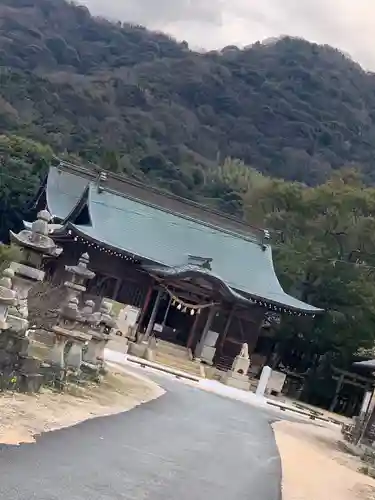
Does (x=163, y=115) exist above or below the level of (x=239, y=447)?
above

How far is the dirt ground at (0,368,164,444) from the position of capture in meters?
7.12

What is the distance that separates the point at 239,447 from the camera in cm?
1127

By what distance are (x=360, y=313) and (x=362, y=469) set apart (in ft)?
61.6

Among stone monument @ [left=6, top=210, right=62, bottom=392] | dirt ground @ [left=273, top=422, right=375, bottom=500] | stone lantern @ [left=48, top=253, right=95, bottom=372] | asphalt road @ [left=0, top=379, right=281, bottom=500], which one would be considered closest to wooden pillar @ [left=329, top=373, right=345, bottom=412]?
dirt ground @ [left=273, top=422, right=375, bottom=500]

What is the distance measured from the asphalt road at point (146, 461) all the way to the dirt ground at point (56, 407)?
195 millimetres

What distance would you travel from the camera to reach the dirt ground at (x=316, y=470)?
9391mm

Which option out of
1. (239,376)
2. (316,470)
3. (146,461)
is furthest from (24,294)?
(239,376)

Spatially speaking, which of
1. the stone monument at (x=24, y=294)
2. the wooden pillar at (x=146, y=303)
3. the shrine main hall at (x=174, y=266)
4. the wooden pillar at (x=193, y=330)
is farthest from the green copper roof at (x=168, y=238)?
the stone monument at (x=24, y=294)

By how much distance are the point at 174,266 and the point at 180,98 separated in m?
53.0

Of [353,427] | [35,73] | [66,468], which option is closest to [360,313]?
[353,427]

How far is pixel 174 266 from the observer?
30.4 meters

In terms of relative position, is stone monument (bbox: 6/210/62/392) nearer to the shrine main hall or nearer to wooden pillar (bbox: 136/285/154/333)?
the shrine main hall

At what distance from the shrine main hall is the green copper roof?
0.05 m

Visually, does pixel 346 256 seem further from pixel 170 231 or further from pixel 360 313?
pixel 170 231
